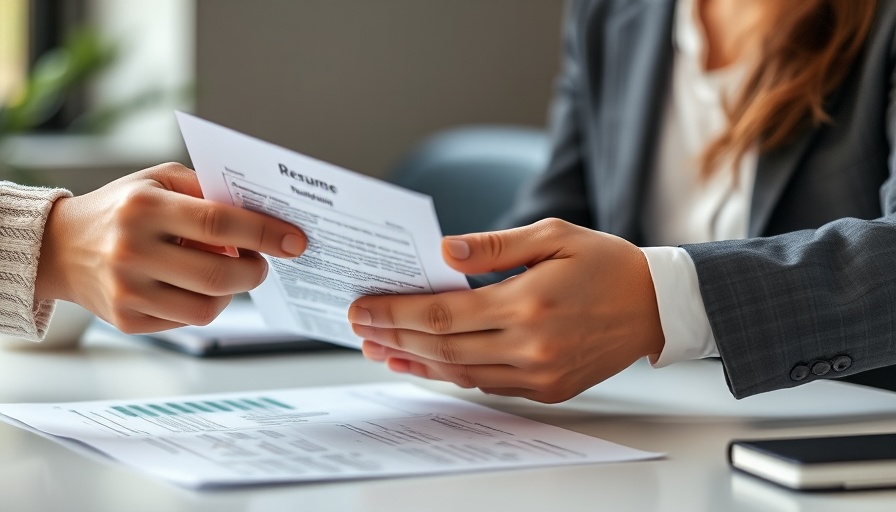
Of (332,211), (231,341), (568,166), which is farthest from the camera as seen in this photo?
(568,166)

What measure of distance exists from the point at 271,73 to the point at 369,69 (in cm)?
26

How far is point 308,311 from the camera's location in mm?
899

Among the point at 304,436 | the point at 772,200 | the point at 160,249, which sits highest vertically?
the point at 772,200

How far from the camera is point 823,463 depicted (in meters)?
0.63

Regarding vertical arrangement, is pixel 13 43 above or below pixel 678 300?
above

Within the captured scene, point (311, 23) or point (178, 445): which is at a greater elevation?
point (311, 23)

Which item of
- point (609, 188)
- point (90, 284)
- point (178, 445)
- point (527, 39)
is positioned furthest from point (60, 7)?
point (178, 445)

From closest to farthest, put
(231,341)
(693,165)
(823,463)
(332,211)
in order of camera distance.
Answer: (823,463) → (332,211) → (231,341) → (693,165)

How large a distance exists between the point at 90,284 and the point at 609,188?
866 mm

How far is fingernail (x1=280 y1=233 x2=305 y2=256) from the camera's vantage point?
0.76 m

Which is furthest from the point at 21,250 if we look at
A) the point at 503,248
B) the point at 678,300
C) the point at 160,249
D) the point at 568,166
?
the point at 568,166

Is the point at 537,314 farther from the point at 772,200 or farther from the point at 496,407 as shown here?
the point at 772,200

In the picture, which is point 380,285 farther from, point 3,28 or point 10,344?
point 3,28

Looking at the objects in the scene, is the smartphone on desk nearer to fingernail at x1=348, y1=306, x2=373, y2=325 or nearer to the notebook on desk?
fingernail at x1=348, y1=306, x2=373, y2=325
